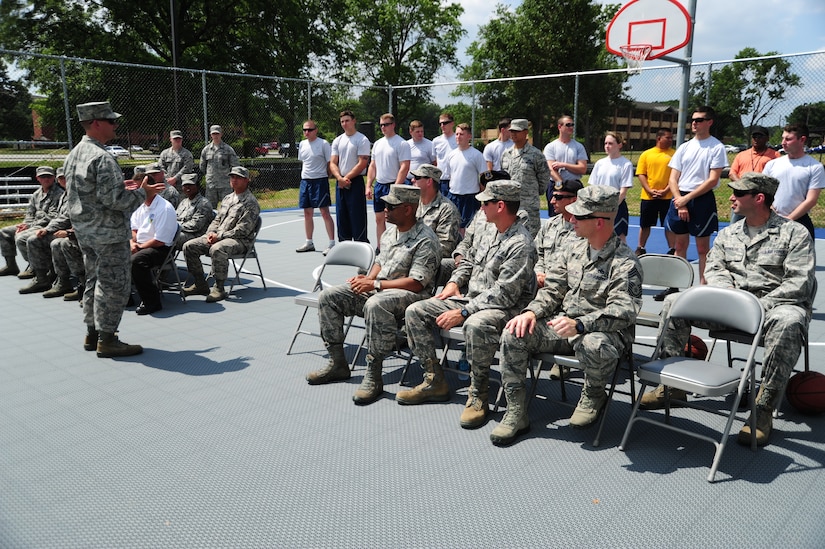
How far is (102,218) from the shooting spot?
5.23 metres

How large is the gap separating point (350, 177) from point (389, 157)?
66 centimetres

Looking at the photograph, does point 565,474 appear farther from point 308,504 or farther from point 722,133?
point 722,133

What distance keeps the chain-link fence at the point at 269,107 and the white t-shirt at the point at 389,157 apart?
17.5 feet

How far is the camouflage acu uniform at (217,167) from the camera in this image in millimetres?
10891

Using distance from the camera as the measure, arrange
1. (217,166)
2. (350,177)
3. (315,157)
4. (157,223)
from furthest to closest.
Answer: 1. (217,166)
2. (315,157)
3. (350,177)
4. (157,223)

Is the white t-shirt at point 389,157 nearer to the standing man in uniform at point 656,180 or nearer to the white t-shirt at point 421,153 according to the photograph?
the white t-shirt at point 421,153

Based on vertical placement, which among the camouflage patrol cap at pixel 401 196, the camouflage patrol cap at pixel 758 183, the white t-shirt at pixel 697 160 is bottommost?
the camouflage patrol cap at pixel 401 196

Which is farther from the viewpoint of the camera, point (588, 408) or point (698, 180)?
point (698, 180)

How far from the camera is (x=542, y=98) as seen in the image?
17.2 metres

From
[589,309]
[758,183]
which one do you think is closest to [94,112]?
[589,309]

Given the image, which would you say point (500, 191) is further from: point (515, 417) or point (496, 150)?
point (496, 150)

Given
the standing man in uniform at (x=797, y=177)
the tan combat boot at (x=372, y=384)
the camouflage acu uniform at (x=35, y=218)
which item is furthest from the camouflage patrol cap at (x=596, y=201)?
the camouflage acu uniform at (x=35, y=218)

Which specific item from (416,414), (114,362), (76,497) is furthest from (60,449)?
(416,414)

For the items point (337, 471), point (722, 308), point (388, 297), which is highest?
point (722, 308)
